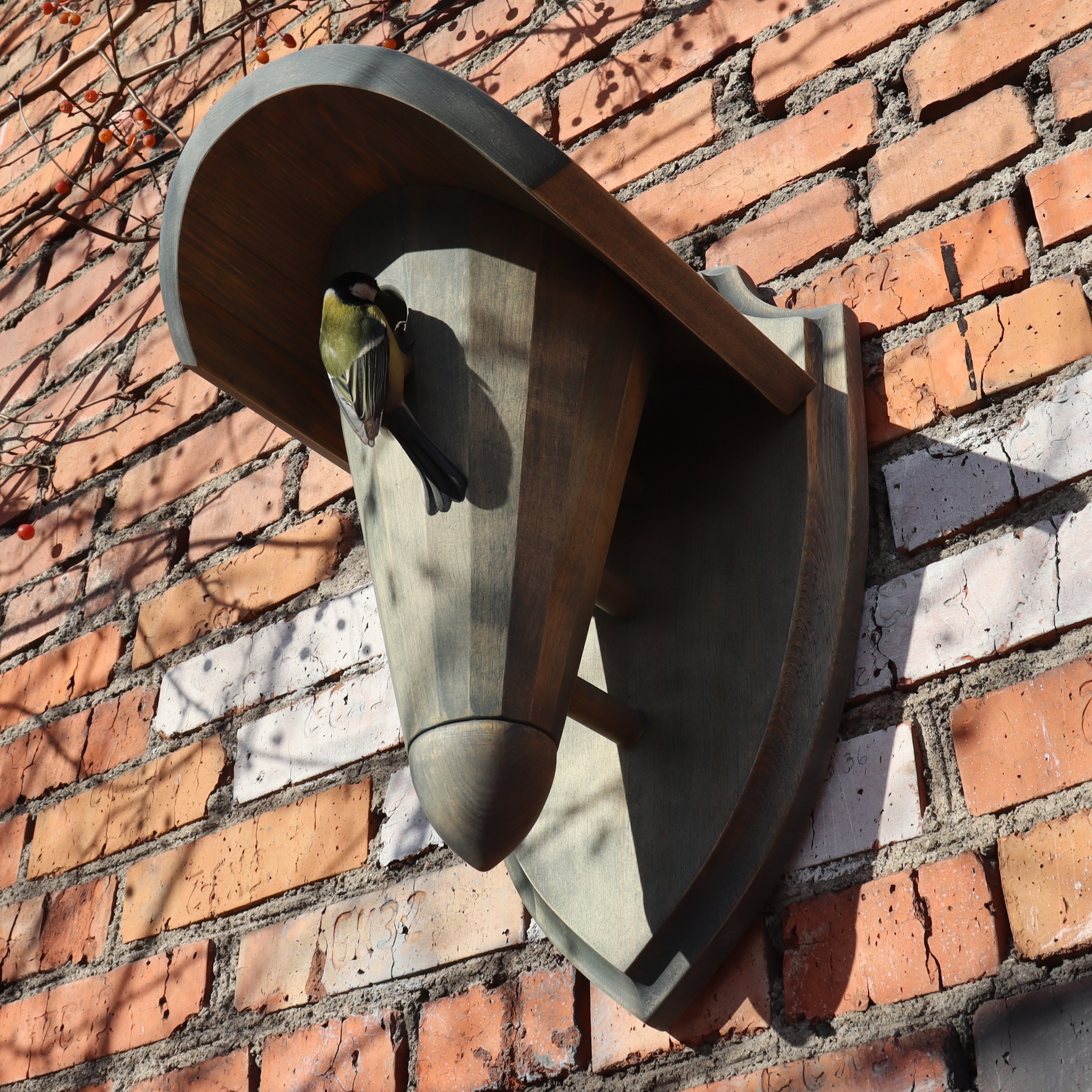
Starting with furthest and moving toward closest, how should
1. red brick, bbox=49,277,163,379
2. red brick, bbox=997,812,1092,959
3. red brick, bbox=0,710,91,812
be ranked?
red brick, bbox=49,277,163,379
red brick, bbox=0,710,91,812
red brick, bbox=997,812,1092,959

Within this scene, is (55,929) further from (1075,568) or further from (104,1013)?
(1075,568)

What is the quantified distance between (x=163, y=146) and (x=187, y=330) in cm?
99

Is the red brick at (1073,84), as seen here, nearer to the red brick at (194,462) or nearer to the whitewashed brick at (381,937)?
the whitewashed brick at (381,937)

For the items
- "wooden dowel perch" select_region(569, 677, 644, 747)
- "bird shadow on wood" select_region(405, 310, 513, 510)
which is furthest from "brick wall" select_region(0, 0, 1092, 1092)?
"bird shadow on wood" select_region(405, 310, 513, 510)

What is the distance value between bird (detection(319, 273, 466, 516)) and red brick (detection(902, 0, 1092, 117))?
0.52 meters

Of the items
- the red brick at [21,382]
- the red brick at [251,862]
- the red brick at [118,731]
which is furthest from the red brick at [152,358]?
the red brick at [251,862]

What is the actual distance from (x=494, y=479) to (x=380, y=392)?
84 mm

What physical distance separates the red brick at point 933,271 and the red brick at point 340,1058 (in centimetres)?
66

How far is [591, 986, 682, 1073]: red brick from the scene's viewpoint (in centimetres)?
83

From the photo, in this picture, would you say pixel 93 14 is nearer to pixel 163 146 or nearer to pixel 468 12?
pixel 163 146

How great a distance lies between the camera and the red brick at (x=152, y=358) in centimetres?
154

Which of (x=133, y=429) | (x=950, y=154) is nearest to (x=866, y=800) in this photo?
(x=950, y=154)

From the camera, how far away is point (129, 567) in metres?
1.44

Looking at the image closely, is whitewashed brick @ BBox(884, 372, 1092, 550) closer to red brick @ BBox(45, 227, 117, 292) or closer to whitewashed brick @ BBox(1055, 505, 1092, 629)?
whitewashed brick @ BBox(1055, 505, 1092, 629)
